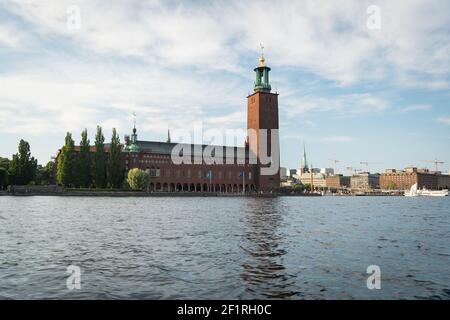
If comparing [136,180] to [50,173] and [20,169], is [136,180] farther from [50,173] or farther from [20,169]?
[50,173]

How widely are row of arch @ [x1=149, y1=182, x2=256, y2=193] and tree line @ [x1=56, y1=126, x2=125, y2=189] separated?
22.2 m

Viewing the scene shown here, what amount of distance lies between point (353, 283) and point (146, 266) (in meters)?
6.53

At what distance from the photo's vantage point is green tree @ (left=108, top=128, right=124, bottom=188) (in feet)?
304

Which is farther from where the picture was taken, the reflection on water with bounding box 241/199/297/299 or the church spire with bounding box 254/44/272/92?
the church spire with bounding box 254/44/272/92

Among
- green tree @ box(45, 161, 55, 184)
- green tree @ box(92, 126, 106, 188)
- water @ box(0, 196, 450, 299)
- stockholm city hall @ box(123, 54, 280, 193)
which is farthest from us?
stockholm city hall @ box(123, 54, 280, 193)

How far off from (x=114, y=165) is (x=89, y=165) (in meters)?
5.45

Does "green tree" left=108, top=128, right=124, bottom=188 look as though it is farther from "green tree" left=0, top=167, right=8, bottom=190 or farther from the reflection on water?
the reflection on water

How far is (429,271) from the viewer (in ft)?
43.7

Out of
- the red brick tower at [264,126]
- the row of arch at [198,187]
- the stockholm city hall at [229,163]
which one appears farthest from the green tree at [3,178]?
the red brick tower at [264,126]

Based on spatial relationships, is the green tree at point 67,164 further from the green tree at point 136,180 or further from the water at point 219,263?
the water at point 219,263

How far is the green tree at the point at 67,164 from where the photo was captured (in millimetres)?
88188

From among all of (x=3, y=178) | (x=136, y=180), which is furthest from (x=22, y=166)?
(x=136, y=180)

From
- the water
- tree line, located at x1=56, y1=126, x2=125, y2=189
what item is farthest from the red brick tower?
the water
